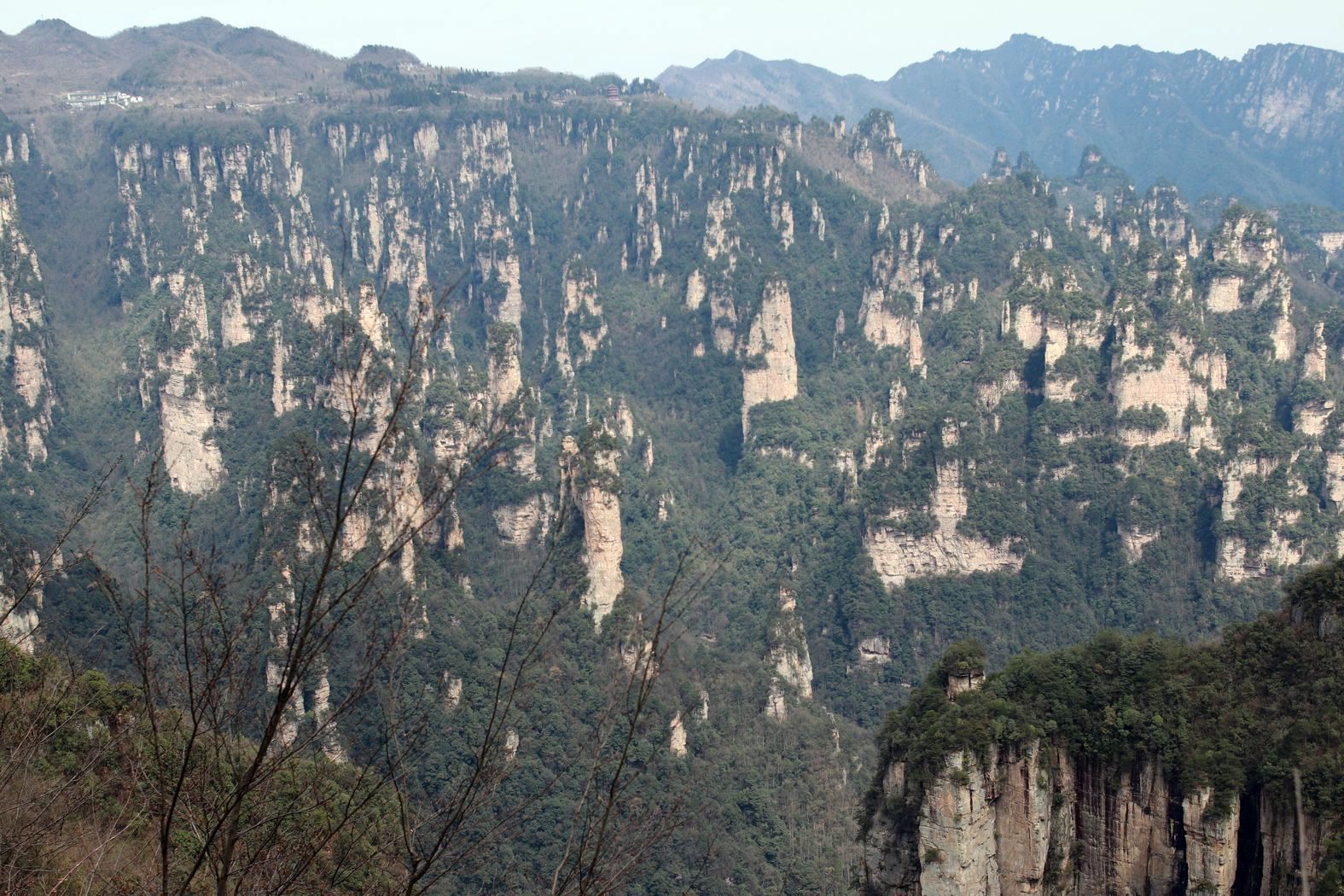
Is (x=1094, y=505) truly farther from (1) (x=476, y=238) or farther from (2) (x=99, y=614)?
(1) (x=476, y=238)

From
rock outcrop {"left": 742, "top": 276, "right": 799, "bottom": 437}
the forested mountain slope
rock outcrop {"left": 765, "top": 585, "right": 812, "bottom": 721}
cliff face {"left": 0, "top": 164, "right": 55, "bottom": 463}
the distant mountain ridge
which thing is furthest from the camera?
the distant mountain ridge

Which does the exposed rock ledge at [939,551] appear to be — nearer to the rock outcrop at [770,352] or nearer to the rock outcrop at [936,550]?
the rock outcrop at [936,550]

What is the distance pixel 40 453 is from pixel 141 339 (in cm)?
897

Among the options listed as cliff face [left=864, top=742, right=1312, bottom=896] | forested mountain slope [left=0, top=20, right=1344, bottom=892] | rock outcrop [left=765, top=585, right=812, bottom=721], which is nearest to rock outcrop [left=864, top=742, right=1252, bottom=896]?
cliff face [left=864, top=742, right=1312, bottom=896]

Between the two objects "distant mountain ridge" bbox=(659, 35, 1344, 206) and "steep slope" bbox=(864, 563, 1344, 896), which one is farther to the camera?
"distant mountain ridge" bbox=(659, 35, 1344, 206)

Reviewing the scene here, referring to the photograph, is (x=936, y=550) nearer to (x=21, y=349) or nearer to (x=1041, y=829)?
(x=1041, y=829)

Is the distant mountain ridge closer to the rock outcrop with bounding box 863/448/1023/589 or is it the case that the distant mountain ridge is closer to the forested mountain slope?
the forested mountain slope

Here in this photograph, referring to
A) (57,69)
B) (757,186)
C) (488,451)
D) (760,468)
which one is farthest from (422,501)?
(57,69)

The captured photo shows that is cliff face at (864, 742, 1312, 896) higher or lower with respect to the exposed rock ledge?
higher

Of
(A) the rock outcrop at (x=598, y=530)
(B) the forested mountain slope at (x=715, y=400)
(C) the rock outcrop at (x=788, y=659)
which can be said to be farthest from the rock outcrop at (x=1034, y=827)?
(A) the rock outcrop at (x=598, y=530)

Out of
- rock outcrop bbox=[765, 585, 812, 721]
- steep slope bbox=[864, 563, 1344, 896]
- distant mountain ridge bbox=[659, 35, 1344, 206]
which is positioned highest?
distant mountain ridge bbox=[659, 35, 1344, 206]

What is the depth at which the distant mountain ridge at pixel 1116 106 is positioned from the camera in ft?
479

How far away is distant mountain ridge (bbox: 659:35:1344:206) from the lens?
479ft

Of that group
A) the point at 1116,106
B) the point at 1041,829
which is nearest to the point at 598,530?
the point at 1041,829
